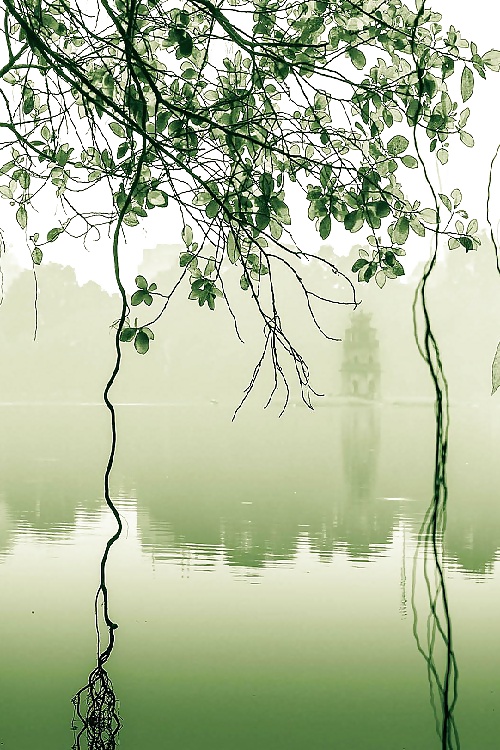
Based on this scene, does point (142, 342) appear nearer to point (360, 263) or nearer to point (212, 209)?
point (212, 209)

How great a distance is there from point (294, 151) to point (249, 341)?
26.9 metres

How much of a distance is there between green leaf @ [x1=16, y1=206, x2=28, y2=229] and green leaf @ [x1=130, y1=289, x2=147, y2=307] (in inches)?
21.8

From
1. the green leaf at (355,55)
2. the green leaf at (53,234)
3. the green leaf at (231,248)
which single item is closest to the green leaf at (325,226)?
the green leaf at (231,248)

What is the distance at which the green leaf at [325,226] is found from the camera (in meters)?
1.43

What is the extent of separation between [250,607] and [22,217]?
223 centimetres

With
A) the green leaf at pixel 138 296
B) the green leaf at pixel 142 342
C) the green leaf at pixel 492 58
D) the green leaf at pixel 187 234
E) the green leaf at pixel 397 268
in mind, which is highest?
the green leaf at pixel 492 58

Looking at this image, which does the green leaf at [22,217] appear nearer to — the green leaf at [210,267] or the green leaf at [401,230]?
the green leaf at [210,267]

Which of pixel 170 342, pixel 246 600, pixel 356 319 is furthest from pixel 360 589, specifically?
pixel 170 342

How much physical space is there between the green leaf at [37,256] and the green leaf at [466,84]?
100 centimetres

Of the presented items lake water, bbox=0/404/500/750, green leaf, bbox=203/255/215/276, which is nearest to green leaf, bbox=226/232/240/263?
green leaf, bbox=203/255/215/276

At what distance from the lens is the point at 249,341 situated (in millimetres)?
28688

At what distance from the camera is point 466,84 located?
1173 millimetres

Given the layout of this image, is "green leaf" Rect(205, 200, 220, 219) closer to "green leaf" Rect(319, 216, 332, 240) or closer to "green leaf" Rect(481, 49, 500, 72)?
"green leaf" Rect(319, 216, 332, 240)

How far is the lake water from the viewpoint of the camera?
2.48m
